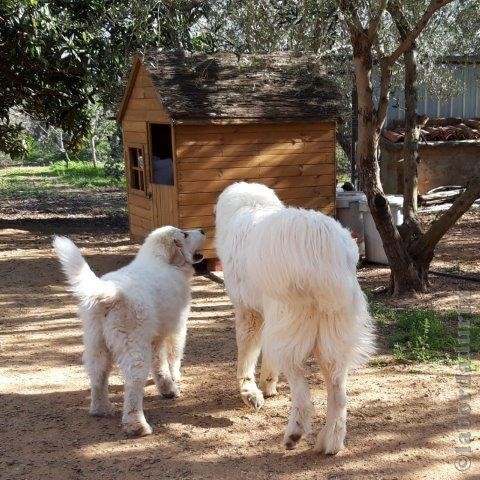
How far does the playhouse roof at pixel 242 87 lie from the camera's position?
10227mm

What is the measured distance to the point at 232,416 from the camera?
5047mm

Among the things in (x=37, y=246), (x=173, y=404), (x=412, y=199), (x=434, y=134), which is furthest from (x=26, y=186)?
(x=173, y=404)

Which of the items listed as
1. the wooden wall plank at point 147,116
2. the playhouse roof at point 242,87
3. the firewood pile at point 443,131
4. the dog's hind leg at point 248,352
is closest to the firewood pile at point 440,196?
the firewood pile at point 443,131

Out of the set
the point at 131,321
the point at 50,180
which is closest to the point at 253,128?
the point at 131,321

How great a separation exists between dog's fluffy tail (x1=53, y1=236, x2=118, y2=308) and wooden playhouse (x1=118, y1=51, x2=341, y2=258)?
573 cm

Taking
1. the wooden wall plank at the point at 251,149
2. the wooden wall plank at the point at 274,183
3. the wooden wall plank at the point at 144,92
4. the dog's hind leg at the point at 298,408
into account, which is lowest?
the dog's hind leg at the point at 298,408

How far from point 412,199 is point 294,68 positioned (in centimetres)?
364

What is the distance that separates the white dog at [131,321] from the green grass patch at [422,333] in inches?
90.4

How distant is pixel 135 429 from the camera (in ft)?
15.2

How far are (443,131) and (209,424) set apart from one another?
13132 mm

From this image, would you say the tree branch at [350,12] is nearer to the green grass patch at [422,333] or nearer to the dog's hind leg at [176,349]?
the green grass patch at [422,333]

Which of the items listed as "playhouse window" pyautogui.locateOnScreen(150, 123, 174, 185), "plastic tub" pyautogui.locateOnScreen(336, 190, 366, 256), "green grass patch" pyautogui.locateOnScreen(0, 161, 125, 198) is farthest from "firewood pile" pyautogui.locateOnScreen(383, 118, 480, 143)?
"green grass patch" pyautogui.locateOnScreen(0, 161, 125, 198)

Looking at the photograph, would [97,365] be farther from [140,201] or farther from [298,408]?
[140,201]

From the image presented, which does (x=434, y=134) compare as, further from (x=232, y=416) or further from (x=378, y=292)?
(x=232, y=416)
